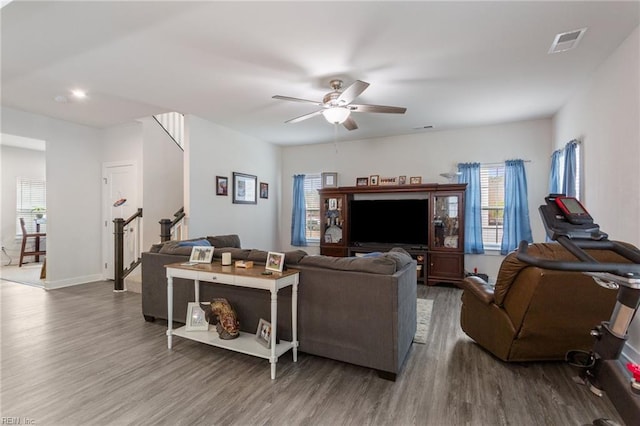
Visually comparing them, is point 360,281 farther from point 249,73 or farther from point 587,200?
point 587,200

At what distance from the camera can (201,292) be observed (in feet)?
10.4

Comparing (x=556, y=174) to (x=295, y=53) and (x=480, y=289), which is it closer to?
(x=480, y=289)

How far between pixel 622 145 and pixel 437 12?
2036 mm

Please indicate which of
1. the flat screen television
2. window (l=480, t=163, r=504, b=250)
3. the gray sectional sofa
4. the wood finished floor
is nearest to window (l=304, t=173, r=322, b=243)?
the flat screen television

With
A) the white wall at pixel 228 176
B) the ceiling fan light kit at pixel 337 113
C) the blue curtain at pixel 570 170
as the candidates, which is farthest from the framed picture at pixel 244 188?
the blue curtain at pixel 570 170

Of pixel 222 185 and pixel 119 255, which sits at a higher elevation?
pixel 222 185

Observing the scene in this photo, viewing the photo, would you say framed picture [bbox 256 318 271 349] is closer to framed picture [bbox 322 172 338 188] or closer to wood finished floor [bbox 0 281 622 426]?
wood finished floor [bbox 0 281 622 426]

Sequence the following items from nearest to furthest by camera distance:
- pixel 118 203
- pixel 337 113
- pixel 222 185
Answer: pixel 337 113 → pixel 222 185 → pixel 118 203

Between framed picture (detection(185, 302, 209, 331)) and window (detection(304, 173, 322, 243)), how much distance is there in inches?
162

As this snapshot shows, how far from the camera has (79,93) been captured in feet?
13.0

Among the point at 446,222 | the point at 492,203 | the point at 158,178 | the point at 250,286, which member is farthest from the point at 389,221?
the point at 158,178

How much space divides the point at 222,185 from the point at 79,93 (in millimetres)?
2218

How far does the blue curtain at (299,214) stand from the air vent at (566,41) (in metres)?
4.86

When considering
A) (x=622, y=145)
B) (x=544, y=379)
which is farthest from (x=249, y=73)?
(x=544, y=379)
